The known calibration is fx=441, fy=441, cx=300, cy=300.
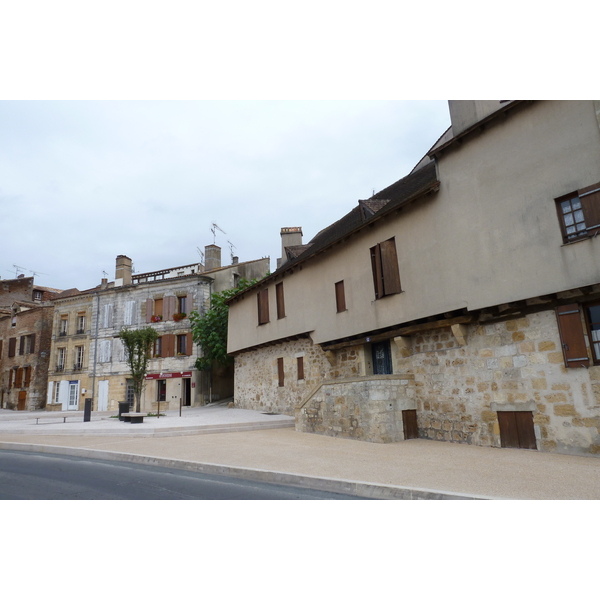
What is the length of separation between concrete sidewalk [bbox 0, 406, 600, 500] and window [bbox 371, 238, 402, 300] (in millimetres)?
4028

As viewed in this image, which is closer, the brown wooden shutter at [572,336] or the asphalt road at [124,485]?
the asphalt road at [124,485]

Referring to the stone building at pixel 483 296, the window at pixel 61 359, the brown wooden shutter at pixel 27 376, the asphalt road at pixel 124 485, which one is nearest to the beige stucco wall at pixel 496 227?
the stone building at pixel 483 296

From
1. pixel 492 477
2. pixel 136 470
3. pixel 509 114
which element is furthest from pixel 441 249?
pixel 136 470

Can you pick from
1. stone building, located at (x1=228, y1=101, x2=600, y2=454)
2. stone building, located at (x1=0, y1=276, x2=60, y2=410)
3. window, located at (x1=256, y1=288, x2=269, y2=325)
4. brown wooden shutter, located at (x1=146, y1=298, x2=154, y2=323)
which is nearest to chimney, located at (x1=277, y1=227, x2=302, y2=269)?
window, located at (x1=256, y1=288, x2=269, y2=325)

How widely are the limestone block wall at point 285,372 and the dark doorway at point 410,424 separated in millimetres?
2745

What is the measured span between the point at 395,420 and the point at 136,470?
6.04 m

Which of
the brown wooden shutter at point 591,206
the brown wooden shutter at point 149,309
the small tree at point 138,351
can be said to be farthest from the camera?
the brown wooden shutter at point 149,309

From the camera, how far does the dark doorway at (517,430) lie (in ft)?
28.9

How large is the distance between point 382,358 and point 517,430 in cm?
493

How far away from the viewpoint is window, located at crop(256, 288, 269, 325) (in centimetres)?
1903

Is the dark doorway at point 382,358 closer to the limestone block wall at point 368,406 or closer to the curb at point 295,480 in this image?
the limestone block wall at point 368,406

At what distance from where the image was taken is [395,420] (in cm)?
1082

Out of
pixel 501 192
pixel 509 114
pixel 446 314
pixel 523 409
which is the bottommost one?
pixel 523 409

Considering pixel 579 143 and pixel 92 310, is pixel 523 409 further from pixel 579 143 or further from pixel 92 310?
pixel 92 310
